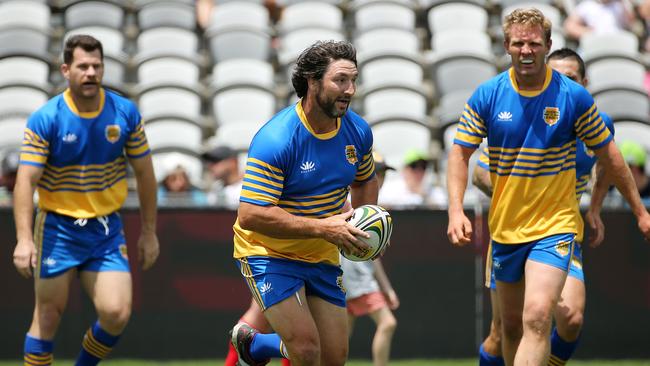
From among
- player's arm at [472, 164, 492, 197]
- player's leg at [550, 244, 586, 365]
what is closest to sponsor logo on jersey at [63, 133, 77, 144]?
player's arm at [472, 164, 492, 197]

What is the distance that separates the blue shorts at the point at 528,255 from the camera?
7.07m

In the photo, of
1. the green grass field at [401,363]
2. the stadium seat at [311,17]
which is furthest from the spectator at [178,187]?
the stadium seat at [311,17]

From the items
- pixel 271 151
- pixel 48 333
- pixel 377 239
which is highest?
pixel 271 151

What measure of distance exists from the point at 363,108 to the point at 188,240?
11.8 ft

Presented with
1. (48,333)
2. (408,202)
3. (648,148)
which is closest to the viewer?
(48,333)

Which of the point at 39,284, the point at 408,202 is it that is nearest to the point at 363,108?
the point at 408,202

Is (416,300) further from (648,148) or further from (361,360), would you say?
(648,148)

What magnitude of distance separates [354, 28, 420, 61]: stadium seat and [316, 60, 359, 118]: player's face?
25.9ft

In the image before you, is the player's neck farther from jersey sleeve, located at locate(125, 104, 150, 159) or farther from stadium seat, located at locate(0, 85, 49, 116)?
stadium seat, located at locate(0, 85, 49, 116)

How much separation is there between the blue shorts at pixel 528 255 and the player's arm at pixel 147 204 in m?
2.49

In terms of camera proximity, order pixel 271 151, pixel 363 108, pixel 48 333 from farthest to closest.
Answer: pixel 363 108 < pixel 48 333 < pixel 271 151

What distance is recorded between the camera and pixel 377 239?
6.60 meters

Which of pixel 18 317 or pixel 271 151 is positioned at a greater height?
pixel 271 151

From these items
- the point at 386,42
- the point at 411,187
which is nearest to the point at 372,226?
the point at 411,187
